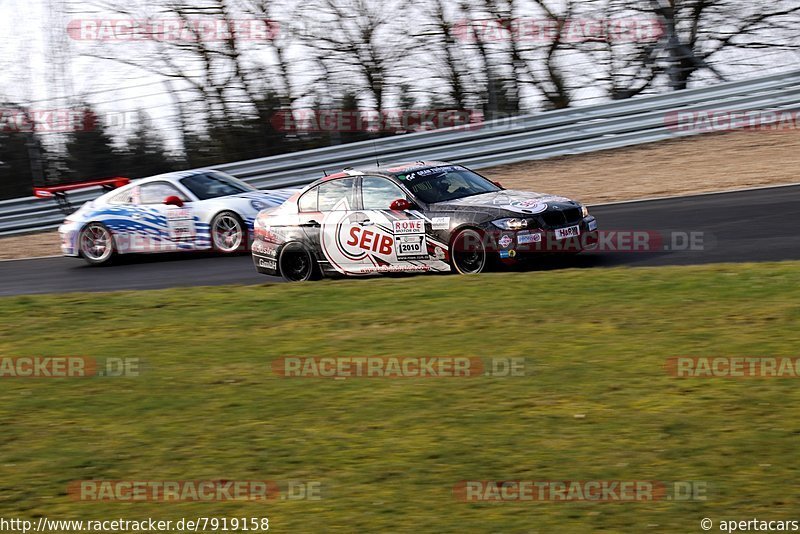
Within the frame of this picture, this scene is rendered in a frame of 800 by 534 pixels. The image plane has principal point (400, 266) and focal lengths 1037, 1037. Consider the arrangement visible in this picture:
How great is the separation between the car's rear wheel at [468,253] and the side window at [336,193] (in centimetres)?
147

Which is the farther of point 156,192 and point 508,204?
point 156,192

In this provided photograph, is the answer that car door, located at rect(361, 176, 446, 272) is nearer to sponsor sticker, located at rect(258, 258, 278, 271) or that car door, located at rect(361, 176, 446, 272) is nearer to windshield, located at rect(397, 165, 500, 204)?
windshield, located at rect(397, 165, 500, 204)

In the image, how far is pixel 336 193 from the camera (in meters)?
11.8

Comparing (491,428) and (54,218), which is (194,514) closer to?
(491,428)

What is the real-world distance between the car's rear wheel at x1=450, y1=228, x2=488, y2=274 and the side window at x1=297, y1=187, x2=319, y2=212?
2.00 meters

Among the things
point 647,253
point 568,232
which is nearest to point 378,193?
point 568,232

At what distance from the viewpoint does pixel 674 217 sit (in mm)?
13602

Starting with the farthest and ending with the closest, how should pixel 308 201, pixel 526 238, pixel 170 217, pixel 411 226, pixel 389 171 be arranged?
pixel 170 217, pixel 308 201, pixel 389 171, pixel 411 226, pixel 526 238

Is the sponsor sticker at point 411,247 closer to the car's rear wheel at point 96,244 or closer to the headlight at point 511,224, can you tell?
the headlight at point 511,224

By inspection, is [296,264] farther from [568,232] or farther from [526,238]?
[568,232]

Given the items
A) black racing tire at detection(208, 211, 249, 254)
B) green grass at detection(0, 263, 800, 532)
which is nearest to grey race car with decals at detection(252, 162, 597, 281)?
green grass at detection(0, 263, 800, 532)

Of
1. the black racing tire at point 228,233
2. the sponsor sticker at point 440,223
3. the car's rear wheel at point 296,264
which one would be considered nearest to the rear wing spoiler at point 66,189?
the black racing tire at point 228,233

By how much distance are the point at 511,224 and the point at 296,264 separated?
2863mm

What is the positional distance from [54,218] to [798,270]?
16.8 meters
